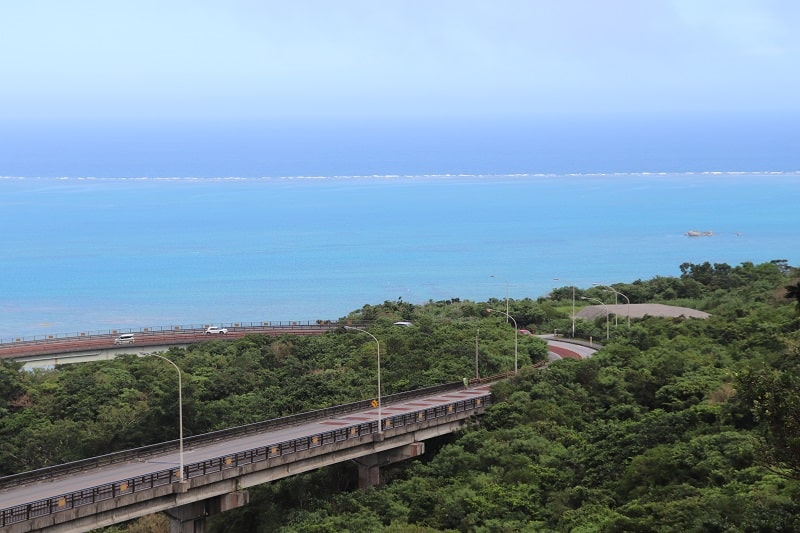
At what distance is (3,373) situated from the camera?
64812mm

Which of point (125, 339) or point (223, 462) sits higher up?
point (125, 339)

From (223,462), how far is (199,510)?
6.12ft

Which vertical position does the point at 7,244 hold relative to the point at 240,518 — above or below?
above

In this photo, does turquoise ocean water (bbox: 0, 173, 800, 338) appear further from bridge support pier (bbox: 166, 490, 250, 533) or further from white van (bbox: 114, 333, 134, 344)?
bridge support pier (bbox: 166, 490, 250, 533)

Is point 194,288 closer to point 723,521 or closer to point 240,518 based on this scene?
point 240,518

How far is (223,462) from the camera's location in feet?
142

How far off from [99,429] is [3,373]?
41.0 ft

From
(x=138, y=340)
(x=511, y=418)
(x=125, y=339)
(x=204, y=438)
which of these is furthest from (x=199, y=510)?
(x=138, y=340)

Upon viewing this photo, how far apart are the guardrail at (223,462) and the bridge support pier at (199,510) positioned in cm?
119

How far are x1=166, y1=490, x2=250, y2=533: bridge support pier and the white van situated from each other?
42627mm

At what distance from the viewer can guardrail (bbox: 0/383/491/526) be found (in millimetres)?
36969

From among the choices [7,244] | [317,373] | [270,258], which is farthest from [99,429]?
[7,244]

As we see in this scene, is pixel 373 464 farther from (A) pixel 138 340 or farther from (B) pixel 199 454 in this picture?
(A) pixel 138 340

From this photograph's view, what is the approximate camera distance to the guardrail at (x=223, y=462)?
121ft
